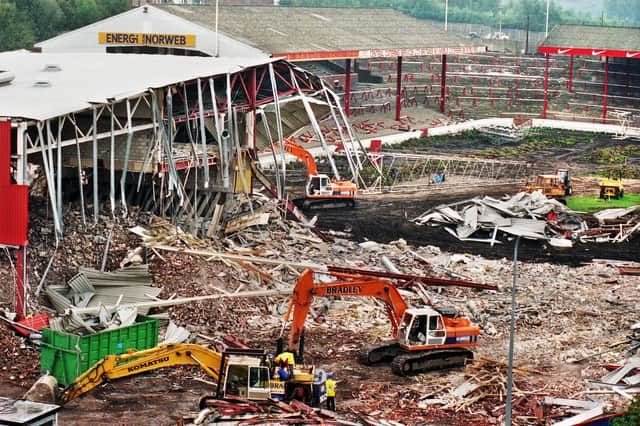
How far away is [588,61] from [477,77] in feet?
44.0

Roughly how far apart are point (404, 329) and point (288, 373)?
571 centimetres

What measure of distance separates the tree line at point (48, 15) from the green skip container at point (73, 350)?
73.7 metres

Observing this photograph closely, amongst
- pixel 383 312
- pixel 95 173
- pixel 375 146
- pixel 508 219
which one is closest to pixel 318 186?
pixel 508 219

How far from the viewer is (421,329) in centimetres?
3622

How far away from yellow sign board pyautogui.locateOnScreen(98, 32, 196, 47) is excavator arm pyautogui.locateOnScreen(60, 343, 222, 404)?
40876mm

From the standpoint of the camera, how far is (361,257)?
1996 inches

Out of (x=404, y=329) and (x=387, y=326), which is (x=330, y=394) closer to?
(x=404, y=329)

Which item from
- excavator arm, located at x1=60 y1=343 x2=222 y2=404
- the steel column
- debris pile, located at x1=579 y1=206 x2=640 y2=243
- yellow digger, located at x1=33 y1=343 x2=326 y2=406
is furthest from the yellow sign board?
excavator arm, located at x1=60 y1=343 x2=222 y2=404

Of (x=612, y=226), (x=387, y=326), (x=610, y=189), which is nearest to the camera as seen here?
(x=387, y=326)

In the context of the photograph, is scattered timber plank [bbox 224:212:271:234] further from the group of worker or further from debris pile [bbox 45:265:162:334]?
the group of worker

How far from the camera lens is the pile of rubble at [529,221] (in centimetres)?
5634

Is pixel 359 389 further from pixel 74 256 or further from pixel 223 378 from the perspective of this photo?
pixel 74 256

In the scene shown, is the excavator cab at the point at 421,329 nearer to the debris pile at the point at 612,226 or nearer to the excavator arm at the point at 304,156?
the debris pile at the point at 612,226

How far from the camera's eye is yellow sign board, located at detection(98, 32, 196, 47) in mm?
71438
